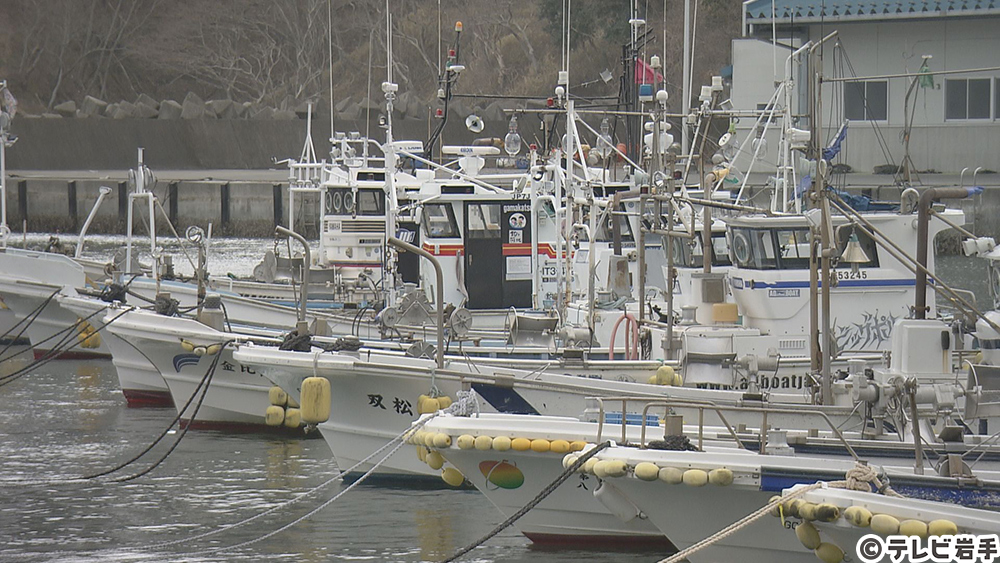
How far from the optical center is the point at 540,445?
8.83 metres

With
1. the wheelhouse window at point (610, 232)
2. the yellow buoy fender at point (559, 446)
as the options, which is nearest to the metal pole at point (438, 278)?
the yellow buoy fender at point (559, 446)

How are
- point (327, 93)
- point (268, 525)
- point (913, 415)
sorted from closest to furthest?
point (913, 415) < point (268, 525) < point (327, 93)

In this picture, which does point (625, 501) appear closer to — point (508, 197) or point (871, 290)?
point (871, 290)

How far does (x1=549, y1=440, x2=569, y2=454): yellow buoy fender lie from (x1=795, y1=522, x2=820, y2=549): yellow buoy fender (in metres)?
1.83

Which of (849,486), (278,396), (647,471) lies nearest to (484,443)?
(647,471)

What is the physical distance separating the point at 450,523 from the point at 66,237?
3213cm

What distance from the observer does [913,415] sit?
25.4 ft

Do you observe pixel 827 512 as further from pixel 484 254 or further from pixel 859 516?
pixel 484 254

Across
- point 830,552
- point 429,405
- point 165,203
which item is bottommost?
point 830,552

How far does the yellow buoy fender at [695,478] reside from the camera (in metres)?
7.72

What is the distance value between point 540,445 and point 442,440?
639 millimetres

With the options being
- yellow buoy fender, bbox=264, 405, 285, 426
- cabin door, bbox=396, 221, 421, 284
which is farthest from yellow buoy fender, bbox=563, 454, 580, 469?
cabin door, bbox=396, 221, 421, 284

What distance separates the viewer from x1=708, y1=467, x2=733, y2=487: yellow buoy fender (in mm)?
→ 7738

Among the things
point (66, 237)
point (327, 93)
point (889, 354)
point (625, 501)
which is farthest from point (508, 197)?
point (327, 93)
